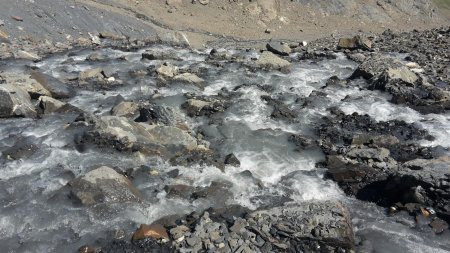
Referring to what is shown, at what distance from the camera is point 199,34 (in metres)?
35.9

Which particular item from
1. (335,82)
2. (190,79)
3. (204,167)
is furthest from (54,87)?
(335,82)

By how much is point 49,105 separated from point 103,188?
740 centimetres

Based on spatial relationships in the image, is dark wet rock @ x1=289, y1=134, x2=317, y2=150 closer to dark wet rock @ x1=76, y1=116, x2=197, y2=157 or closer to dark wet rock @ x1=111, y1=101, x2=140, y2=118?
dark wet rock @ x1=76, y1=116, x2=197, y2=157

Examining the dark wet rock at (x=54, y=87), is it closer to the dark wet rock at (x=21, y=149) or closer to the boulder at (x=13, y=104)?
the boulder at (x=13, y=104)

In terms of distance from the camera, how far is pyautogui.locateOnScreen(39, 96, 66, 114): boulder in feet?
61.1

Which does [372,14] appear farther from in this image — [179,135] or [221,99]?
[179,135]

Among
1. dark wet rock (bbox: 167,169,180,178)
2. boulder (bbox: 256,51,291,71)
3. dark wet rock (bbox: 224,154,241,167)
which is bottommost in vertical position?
boulder (bbox: 256,51,291,71)

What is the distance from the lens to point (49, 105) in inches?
735

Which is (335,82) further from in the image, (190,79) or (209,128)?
(209,128)

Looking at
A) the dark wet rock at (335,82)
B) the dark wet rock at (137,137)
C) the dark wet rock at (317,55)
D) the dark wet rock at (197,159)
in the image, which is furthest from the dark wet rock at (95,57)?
the dark wet rock at (335,82)

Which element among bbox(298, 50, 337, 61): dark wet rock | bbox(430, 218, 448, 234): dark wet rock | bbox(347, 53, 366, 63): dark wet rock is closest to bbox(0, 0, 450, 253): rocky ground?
bbox(430, 218, 448, 234): dark wet rock

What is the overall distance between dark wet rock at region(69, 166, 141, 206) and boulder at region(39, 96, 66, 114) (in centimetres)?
631

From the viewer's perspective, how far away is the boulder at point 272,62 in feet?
87.5

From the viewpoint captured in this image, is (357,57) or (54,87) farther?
(357,57)
